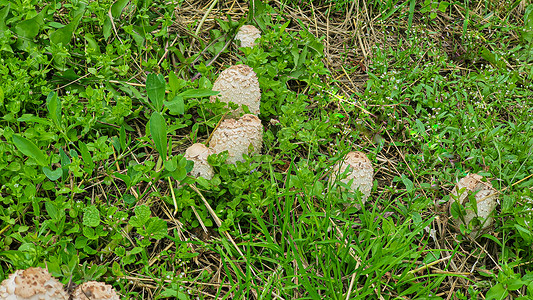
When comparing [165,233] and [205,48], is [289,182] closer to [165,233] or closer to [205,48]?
[165,233]

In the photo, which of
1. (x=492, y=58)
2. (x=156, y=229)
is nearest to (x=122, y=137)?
(x=156, y=229)

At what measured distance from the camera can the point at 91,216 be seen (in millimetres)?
2209

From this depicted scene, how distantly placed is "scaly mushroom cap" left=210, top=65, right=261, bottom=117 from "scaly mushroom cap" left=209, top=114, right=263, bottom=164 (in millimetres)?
202

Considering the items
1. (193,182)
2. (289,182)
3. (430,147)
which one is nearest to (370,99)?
(430,147)

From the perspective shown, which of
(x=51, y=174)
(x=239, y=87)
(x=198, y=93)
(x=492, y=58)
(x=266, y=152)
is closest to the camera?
(x=51, y=174)

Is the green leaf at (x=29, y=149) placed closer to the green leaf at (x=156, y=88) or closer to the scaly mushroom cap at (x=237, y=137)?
the green leaf at (x=156, y=88)

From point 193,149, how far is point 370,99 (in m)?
1.41

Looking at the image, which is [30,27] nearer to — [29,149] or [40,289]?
[29,149]

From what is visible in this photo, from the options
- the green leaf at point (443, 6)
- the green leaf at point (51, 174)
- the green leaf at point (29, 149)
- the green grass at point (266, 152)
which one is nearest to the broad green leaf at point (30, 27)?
the green grass at point (266, 152)

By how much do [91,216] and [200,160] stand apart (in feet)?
2.09

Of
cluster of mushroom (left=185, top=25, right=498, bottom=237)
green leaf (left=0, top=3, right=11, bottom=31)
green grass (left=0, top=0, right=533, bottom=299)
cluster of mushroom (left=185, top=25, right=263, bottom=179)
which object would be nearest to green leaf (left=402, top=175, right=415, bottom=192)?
green grass (left=0, top=0, right=533, bottom=299)

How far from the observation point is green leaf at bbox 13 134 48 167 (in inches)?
90.5

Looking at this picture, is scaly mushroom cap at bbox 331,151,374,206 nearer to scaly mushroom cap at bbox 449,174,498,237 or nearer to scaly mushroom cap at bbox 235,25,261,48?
scaly mushroom cap at bbox 449,174,498,237

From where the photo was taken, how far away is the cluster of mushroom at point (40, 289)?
1732 mm
